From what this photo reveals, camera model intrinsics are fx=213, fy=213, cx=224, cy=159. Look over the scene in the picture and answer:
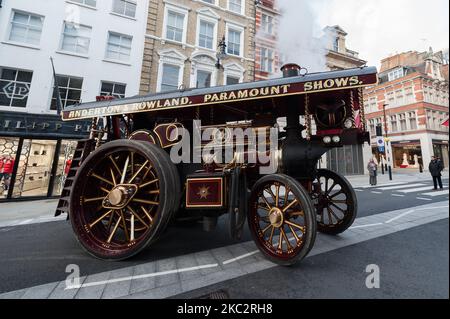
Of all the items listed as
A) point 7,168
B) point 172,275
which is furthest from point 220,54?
point 172,275

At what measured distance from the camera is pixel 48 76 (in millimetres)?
9914

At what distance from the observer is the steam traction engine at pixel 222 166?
271cm

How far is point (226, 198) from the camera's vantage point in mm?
2988

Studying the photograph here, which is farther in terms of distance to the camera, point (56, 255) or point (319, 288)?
point (56, 255)

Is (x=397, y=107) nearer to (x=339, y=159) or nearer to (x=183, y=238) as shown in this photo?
(x=339, y=159)

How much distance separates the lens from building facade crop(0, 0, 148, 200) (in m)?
9.32

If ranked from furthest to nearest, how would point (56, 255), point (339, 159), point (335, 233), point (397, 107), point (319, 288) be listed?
point (397, 107), point (339, 159), point (335, 233), point (56, 255), point (319, 288)

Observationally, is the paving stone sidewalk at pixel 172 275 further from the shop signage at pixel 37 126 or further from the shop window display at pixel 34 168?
the shop window display at pixel 34 168

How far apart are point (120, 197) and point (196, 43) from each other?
1295cm

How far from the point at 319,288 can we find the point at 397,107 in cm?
2605

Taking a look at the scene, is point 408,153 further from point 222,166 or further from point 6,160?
point 6,160

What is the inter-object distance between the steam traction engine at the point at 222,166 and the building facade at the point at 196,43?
935 centimetres

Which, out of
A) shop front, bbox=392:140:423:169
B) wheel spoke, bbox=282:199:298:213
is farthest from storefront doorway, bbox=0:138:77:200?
shop front, bbox=392:140:423:169

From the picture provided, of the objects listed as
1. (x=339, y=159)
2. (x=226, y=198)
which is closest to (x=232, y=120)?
(x=226, y=198)
